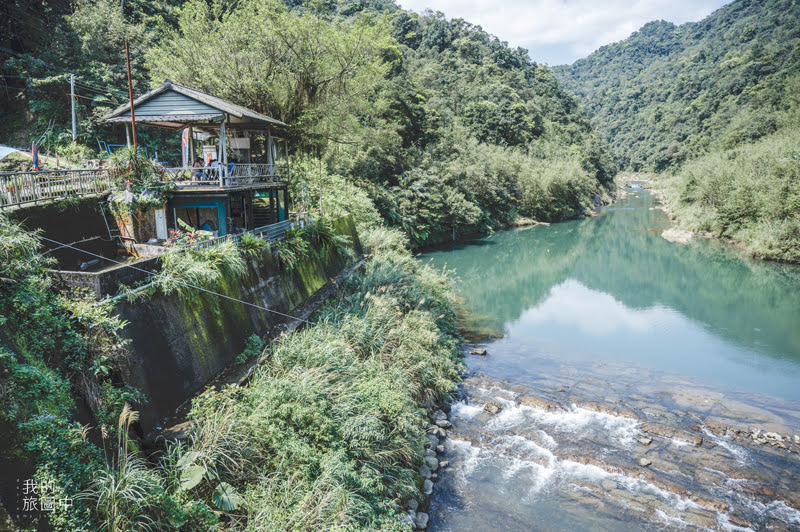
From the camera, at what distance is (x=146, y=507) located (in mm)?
5449

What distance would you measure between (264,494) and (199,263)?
4.84m

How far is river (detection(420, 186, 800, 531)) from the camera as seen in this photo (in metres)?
9.13

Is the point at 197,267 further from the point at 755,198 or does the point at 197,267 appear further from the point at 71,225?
the point at 755,198

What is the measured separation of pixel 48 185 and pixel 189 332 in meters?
5.40

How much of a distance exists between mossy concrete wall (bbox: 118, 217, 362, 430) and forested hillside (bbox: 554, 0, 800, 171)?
55.2 meters

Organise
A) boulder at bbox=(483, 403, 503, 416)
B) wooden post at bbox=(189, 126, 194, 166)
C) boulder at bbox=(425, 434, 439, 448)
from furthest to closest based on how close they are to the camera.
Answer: wooden post at bbox=(189, 126, 194, 166)
boulder at bbox=(483, 403, 503, 416)
boulder at bbox=(425, 434, 439, 448)

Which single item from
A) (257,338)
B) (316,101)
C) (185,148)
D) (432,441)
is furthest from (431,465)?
(316,101)

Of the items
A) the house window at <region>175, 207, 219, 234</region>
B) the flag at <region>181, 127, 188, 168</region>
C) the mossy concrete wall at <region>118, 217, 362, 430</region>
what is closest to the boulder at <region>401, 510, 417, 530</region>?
the mossy concrete wall at <region>118, 217, 362, 430</region>

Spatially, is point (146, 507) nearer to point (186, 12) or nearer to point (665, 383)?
point (665, 383)

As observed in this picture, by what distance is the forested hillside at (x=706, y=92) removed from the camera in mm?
54250

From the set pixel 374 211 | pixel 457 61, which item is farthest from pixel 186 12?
pixel 457 61

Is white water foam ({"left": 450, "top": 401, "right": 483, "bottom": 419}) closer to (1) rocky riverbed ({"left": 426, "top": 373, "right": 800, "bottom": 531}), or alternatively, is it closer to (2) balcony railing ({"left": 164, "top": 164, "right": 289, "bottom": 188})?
(1) rocky riverbed ({"left": 426, "top": 373, "right": 800, "bottom": 531})

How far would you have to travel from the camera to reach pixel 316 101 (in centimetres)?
2095

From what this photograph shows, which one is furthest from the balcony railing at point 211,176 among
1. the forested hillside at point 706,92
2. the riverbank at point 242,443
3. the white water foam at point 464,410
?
the forested hillside at point 706,92
